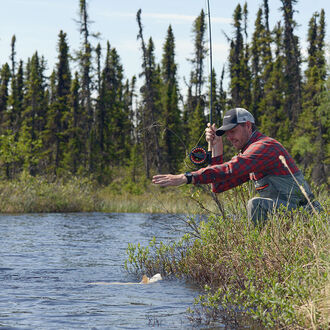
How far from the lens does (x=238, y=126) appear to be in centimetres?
597

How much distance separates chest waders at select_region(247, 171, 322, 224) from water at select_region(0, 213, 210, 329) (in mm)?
1241

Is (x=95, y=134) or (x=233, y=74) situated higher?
(x=233, y=74)

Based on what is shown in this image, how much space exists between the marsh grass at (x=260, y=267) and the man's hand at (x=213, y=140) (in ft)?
2.92

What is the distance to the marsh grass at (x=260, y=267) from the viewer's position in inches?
172

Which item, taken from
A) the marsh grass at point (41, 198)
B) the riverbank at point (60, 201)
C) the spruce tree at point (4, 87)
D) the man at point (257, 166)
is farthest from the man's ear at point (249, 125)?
the spruce tree at point (4, 87)

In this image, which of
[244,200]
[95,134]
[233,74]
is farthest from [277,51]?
[244,200]

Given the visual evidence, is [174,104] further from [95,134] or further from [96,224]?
[96,224]

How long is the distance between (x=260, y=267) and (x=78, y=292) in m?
2.45

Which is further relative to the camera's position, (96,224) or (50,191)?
(50,191)

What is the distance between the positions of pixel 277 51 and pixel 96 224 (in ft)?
125

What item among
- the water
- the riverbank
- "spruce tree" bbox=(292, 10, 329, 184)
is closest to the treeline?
"spruce tree" bbox=(292, 10, 329, 184)

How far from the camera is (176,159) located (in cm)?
5225

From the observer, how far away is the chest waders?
19.9 feet

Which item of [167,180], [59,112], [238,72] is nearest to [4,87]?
[59,112]
